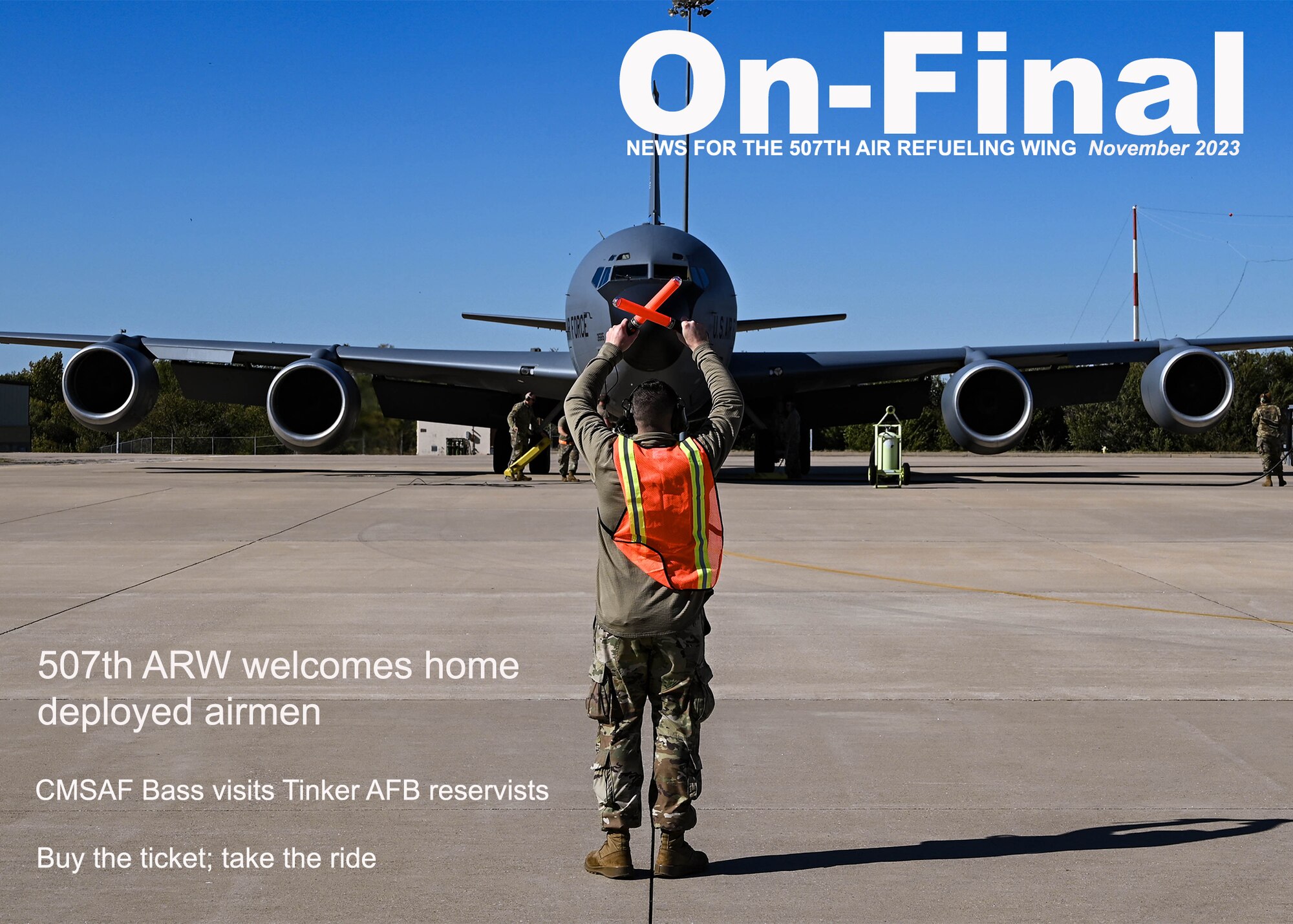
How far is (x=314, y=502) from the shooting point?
Result: 1725 cm

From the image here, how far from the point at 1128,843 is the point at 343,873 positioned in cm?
222

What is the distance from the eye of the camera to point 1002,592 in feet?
28.9

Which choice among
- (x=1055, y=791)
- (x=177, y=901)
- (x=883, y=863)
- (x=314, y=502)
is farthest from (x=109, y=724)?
(x=314, y=502)

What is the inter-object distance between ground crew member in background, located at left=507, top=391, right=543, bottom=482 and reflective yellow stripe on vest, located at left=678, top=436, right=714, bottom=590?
19163 millimetres

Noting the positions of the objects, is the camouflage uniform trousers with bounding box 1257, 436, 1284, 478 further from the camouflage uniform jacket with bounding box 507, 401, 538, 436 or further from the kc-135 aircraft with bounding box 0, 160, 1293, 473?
the camouflage uniform jacket with bounding box 507, 401, 538, 436

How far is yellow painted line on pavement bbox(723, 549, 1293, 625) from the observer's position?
7734mm

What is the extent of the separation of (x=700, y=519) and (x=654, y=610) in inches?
11.7

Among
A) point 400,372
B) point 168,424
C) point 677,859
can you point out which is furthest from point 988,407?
point 168,424

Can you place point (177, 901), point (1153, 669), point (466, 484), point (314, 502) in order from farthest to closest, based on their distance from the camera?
point (466, 484) → point (314, 502) → point (1153, 669) → point (177, 901)

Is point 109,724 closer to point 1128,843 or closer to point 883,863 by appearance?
point 883,863

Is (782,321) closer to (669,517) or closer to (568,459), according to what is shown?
(568,459)

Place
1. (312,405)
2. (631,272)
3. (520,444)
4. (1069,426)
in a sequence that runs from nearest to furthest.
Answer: (631,272) → (312,405) → (520,444) → (1069,426)

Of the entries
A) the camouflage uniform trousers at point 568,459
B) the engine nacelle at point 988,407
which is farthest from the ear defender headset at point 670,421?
the engine nacelle at point 988,407

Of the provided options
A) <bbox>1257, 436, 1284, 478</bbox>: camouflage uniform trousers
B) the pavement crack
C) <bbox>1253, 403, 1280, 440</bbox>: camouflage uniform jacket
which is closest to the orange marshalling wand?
the pavement crack
